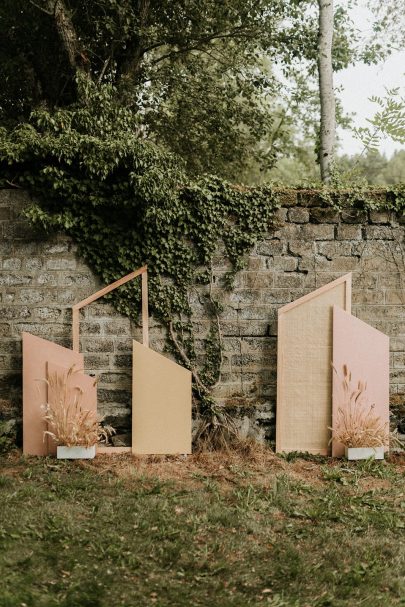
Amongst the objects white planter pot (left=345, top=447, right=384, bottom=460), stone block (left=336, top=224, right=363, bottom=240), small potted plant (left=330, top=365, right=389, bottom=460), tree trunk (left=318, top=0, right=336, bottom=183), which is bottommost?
white planter pot (left=345, top=447, right=384, bottom=460)

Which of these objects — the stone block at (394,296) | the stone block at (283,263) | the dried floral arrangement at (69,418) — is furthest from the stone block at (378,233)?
the dried floral arrangement at (69,418)

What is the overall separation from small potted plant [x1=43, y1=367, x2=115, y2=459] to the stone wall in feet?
0.97

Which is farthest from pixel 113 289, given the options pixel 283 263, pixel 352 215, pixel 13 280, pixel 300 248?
pixel 352 215

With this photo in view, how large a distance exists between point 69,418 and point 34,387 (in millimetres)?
474

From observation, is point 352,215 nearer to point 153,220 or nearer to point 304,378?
point 304,378

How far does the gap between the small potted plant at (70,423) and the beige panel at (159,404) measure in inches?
12.9

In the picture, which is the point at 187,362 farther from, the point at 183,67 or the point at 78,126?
the point at 183,67

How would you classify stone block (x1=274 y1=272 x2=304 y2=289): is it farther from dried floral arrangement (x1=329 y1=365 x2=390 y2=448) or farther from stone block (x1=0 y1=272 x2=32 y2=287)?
stone block (x1=0 y1=272 x2=32 y2=287)

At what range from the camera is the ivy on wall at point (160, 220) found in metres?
6.00

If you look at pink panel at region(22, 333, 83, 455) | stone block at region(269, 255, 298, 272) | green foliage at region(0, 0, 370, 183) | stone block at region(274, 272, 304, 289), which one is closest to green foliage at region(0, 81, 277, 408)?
stone block at region(269, 255, 298, 272)

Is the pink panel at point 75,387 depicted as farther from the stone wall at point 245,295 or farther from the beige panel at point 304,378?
the beige panel at point 304,378

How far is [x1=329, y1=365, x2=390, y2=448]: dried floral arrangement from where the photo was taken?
5.98m

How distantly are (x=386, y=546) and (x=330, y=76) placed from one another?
756cm

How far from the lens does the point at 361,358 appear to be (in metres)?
6.13
